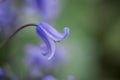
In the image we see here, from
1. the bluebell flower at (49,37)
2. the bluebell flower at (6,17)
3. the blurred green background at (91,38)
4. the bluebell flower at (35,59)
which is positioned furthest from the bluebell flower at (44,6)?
the bluebell flower at (49,37)

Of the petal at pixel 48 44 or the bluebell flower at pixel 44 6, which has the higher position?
the bluebell flower at pixel 44 6

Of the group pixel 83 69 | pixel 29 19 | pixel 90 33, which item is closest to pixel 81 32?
pixel 90 33

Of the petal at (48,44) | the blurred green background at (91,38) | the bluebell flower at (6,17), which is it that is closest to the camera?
the petal at (48,44)

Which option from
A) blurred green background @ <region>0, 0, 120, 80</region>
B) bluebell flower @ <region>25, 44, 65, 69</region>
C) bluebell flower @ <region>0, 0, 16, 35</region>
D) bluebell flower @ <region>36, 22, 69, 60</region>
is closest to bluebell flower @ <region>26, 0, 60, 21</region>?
bluebell flower @ <region>0, 0, 16, 35</region>

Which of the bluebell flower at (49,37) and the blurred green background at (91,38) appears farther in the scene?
the blurred green background at (91,38)

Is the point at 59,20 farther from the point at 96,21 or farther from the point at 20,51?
the point at 20,51

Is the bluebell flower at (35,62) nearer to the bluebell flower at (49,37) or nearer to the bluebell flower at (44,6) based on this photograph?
the bluebell flower at (44,6)
